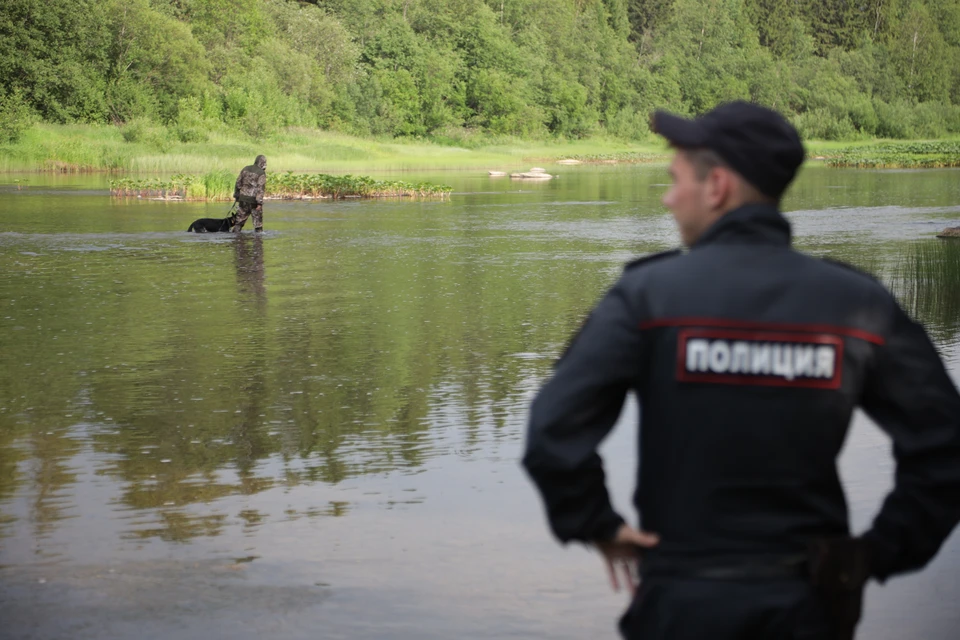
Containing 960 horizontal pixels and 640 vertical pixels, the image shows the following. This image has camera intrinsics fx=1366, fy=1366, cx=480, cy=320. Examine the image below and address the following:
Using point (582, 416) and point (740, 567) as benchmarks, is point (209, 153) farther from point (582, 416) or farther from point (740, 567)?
point (740, 567)

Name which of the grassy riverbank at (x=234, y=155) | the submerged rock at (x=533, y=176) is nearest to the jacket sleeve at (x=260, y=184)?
the grassy riverbank at (x=234, y=155)

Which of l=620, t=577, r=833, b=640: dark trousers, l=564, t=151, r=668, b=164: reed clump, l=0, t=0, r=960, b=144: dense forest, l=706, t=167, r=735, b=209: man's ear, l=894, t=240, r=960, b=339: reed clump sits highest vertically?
l=0, t=0, r=960, b=144: dense forest

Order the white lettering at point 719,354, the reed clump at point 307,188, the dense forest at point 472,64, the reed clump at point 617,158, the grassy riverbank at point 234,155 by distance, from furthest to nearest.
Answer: the reed clump at point 617,158 → the dense forest at point 472,64 → the grassy riverbank at point 234,155 → the reed clump at point 307,188 → the white lettering at point 719,354

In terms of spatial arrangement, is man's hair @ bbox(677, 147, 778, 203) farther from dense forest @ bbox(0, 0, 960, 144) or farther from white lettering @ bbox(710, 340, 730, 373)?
dense forest @ bbox(0, 0, 960, 144)

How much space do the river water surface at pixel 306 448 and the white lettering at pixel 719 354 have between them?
126 inches

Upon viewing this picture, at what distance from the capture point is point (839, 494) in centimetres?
286

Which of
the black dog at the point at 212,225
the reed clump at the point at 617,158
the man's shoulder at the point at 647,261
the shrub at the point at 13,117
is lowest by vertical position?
the black dog at the point at 212,225

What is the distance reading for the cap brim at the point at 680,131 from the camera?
2838mm

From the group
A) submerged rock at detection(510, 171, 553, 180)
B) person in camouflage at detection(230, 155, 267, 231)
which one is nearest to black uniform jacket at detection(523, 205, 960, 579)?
person in camouflage at detection(230, 155, 267, 231)

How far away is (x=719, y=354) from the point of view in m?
2.72

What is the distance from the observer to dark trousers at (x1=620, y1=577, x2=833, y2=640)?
107 inches

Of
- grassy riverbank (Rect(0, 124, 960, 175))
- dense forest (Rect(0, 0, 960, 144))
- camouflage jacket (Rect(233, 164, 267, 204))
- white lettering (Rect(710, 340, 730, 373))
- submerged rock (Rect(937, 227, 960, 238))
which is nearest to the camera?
white lettering (Rect(710, 340, 730, 373))

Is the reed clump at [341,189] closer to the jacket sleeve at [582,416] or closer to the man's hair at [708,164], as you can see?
the man's hair at [708,164]

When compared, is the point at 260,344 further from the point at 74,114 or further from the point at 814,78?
the point at 814,78
